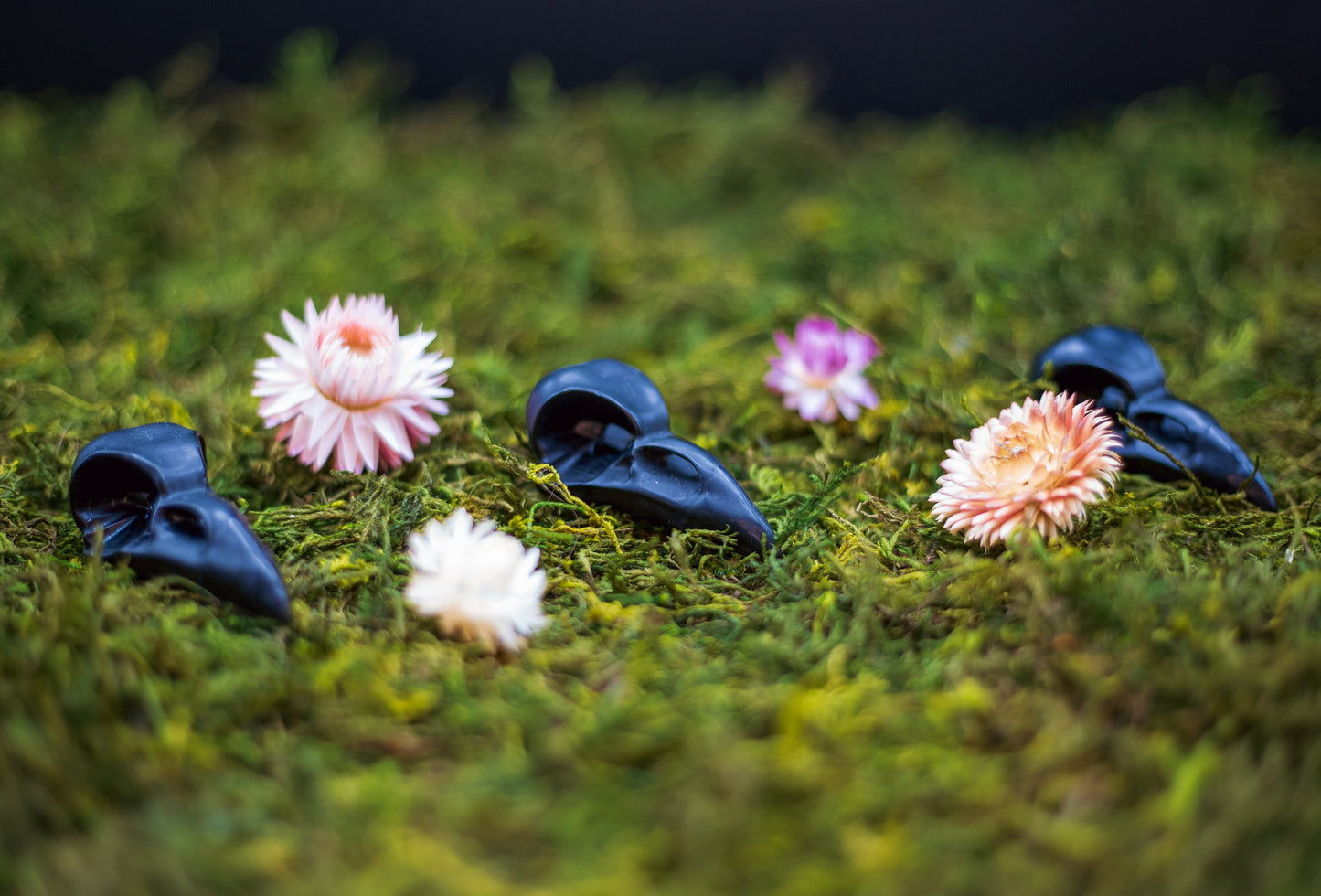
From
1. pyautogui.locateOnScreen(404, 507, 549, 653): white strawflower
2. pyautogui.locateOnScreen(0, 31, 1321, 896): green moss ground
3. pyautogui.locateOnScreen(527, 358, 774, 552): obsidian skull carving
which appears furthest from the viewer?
pyautogui.locateOnScreen(527, 358, 774, 552): obsidian skull carving

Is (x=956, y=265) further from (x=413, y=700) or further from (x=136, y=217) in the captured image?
(x=136, y=217)

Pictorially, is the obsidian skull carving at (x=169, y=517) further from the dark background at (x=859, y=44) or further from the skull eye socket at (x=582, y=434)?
the dark background at (x=859, y=44)

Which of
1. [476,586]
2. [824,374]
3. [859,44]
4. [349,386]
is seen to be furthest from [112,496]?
[859,44]

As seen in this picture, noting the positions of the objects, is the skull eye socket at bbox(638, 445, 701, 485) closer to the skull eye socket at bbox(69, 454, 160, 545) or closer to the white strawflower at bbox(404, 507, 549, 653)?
the white strawflower at bbox(404, 507, 549, 653)

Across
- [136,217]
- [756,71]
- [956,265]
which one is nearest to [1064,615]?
[956,265]

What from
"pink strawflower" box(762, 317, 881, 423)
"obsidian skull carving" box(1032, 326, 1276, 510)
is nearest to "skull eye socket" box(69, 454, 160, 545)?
"pink strawflower" box(762, 317, 881, 423)

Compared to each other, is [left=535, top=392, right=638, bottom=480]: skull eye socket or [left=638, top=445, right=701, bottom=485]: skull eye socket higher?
[left=535, top=392, right=638, bottom=480]: skull eye socket

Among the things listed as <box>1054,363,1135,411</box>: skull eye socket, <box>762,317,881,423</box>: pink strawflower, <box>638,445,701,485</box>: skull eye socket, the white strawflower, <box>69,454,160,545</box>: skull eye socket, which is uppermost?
<box>762,317,881,423</box>: pink strawflower
